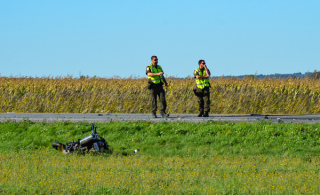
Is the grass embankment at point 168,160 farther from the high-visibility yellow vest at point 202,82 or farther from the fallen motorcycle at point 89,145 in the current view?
the high-visibility yellow vest at point 202,82

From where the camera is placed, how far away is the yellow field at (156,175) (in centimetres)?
731

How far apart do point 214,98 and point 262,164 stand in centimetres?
1326

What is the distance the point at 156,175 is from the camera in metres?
8.38

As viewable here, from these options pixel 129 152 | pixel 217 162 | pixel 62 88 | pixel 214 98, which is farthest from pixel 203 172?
pixel 62 88

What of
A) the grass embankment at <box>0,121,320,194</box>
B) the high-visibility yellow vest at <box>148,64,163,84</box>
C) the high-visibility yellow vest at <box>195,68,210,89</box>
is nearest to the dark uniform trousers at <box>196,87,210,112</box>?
the high-visibility yellow vest at <box>195,68,210,89</box>

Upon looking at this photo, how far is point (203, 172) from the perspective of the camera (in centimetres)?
879

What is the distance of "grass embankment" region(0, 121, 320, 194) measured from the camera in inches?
297

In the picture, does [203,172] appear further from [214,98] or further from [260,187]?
[214,98]

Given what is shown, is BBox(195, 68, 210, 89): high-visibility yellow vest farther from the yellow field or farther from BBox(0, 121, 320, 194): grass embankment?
the yellow field

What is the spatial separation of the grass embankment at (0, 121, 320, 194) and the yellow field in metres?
0.02

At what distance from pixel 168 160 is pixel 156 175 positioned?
1.96m

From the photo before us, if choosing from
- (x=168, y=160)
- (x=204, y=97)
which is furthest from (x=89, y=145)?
(x=204, y=97)

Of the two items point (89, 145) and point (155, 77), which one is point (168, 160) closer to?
point (89, 145)

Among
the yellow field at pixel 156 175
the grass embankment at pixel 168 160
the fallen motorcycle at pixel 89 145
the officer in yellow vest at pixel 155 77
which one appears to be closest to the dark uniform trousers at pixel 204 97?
the officer in yellow vest at pixel 155 77
